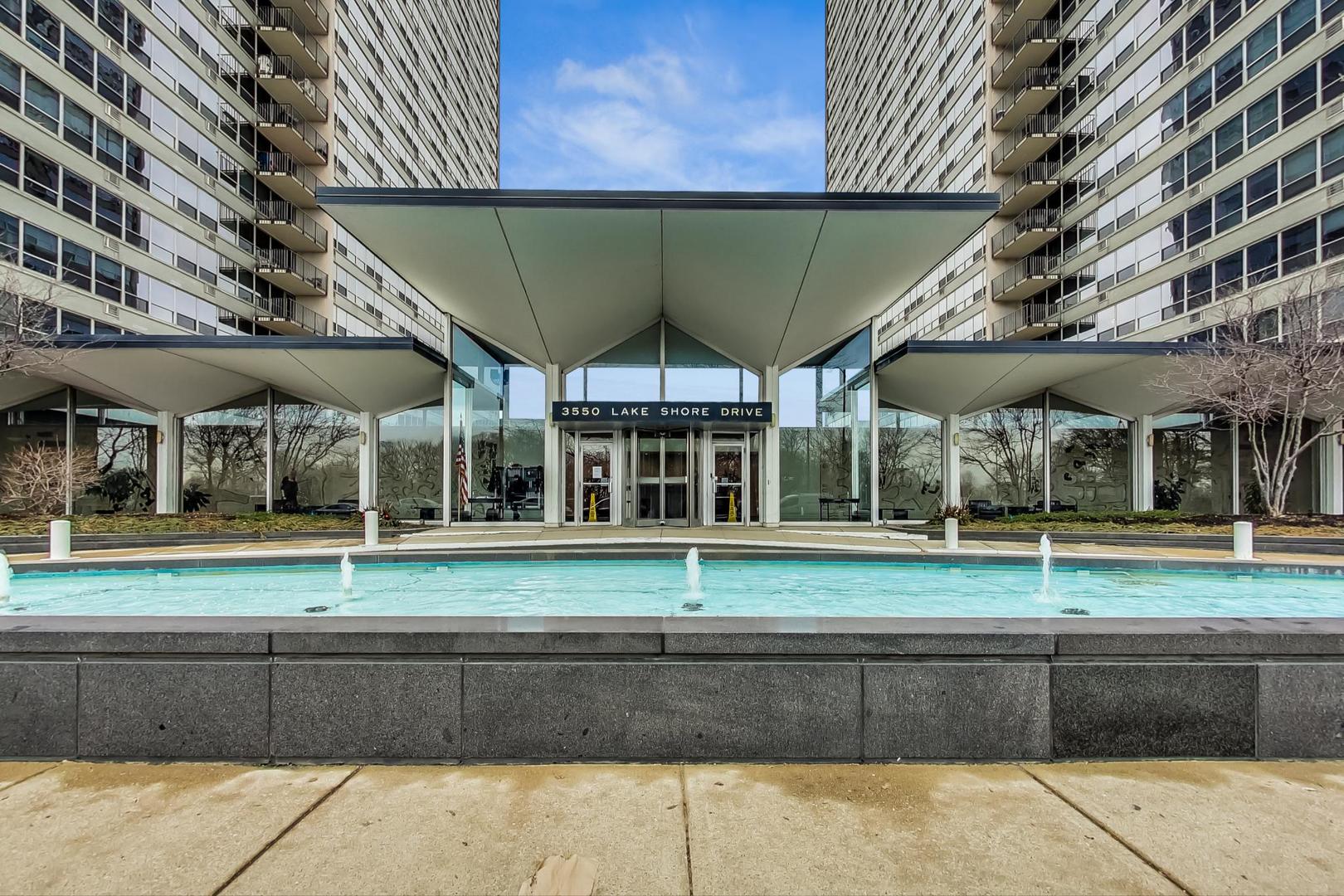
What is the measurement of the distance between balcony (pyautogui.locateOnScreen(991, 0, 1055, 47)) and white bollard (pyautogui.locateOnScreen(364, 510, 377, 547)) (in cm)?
4464

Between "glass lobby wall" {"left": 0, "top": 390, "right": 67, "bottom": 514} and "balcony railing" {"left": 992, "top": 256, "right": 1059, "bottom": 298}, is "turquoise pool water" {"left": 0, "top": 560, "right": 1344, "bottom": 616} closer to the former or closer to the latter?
"glass lobby wall" {"left": 0, "top": 390, "right": 67, "bottom": 514}

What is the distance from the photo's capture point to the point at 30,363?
17.2 metres

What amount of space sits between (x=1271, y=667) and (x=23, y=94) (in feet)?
114

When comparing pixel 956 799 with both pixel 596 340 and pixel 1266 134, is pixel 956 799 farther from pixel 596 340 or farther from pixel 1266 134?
pixel 1266 134

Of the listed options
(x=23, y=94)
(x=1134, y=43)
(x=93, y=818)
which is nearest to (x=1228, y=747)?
(x=93, y=818)

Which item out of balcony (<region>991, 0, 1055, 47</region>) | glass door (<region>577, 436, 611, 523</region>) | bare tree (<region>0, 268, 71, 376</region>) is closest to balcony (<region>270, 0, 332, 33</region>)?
bare tree (<region>0, 268, 71, 376</region>)

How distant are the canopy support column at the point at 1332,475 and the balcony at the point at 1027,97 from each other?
25.3 m

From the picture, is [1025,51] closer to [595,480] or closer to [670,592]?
[595,480]

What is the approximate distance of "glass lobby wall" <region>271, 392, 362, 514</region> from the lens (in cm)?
2245

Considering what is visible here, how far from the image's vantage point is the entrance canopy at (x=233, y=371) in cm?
1831

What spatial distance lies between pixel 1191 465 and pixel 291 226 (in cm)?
4309

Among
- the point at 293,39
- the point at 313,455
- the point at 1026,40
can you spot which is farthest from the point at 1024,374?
the point at 293,39

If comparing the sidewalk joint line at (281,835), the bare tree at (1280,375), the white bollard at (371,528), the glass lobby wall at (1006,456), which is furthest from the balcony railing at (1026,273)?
the sidewalk joint line at (281,835)

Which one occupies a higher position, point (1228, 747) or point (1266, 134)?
point (1266, 134)
